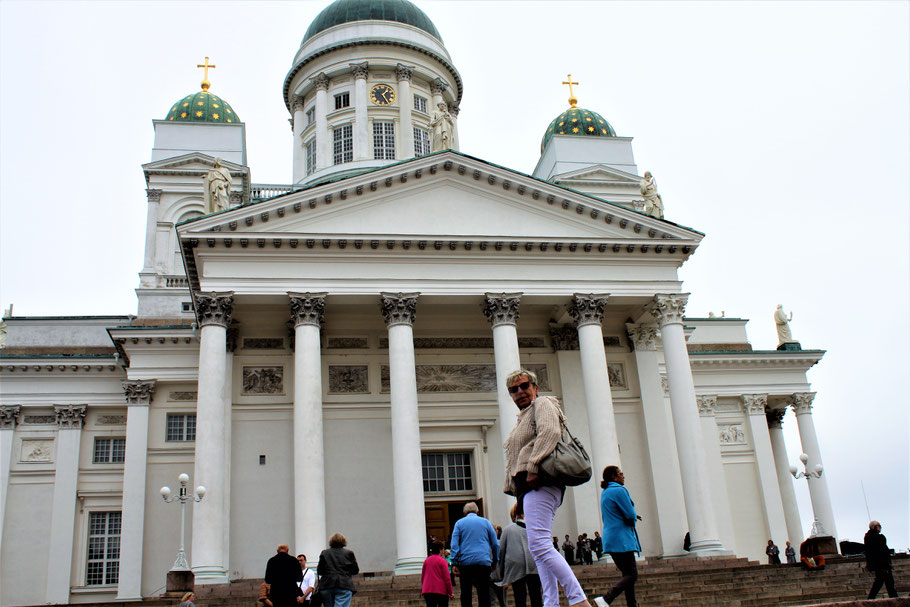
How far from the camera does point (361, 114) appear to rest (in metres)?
33.8

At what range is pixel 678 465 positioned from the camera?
25.0 m

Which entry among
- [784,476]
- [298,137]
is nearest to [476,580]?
[784,476]

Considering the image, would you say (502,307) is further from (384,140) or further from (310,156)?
(310,156)

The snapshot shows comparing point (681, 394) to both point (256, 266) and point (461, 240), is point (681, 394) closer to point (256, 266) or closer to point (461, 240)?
point (461, 240)

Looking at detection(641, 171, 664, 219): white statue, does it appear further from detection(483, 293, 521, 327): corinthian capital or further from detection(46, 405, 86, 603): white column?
detection(46, 405, 86, 603): white column

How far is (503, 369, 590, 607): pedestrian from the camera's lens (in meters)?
5.63

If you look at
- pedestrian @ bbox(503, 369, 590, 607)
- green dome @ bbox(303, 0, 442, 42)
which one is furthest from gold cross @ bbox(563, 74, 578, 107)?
pedestrian @ bbox(503, 369, 590, 607)

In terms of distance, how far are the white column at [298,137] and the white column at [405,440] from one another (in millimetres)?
14619

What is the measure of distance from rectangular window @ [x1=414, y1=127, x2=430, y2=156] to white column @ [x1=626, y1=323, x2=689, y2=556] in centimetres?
1224

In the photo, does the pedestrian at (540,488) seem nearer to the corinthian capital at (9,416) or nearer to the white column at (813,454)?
the corinthian capital at (9,416)

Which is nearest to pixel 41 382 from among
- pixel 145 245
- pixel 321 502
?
pixel 145 245

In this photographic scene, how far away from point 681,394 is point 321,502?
31.9ft

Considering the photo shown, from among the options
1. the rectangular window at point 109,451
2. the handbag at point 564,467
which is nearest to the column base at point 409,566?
the rectangular window at point 109,451

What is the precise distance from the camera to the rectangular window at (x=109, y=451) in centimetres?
2784
